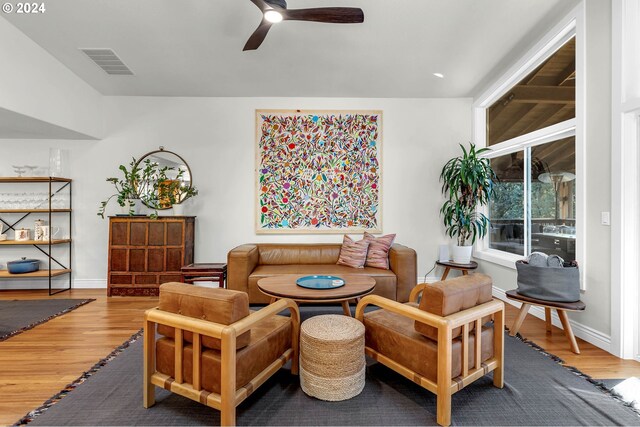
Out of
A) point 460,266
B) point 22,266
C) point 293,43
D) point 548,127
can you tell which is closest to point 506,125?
point 548,127

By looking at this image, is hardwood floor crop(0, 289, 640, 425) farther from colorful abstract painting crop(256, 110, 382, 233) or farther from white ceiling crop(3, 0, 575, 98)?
white ceiling crop(3, 0, 575, 98)

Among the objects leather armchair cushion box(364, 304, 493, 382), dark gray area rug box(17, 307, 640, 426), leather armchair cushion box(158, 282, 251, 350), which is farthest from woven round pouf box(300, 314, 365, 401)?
leather armchair cushion box(158, 282, 251, 350)

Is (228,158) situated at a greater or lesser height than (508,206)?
greater

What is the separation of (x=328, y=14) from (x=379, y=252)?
2.56 meters

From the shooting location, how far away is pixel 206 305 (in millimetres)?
1495

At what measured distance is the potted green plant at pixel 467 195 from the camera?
12.5 ft

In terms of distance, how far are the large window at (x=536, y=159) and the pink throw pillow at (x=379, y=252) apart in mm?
1459

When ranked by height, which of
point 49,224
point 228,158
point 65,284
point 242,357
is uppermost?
point 228,158

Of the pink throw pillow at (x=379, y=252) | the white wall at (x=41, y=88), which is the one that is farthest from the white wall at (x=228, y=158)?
the pink throw pillow at (x=379, y=252)

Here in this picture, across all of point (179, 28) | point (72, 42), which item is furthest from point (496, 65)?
point (72, 42)

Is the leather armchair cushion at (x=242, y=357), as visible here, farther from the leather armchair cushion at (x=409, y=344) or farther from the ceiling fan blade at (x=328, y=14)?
the ceiling fan blade at (x=328, y=14)

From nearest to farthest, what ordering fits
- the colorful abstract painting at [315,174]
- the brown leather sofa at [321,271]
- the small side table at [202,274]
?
1. the brown leather sofa at [321,271]
2. the small side table at [202,274]
3. the colorful abstract painting at [315,174]

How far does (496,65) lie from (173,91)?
415 cm

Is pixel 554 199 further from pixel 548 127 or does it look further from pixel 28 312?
pixel 28 312
